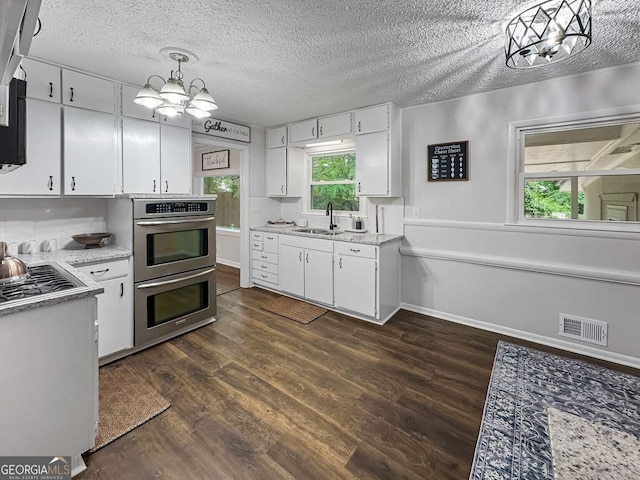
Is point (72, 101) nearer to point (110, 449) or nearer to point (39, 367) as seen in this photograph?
point (39, 367)

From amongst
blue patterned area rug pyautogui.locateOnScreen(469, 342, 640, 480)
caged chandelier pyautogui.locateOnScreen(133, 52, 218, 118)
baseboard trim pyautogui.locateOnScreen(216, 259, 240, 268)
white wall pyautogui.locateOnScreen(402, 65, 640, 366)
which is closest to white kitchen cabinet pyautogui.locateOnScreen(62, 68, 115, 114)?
caged chandelier pyautogui.locateOnScreen(133, 52, 218, 118)

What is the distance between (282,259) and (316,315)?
1.00m

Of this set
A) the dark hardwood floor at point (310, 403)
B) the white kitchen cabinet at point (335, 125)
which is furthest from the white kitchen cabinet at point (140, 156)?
the white kitchen cabinet at point (335, 125)

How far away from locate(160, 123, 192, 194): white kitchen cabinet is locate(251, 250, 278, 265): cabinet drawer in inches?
57.1

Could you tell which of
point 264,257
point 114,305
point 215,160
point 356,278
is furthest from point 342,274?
point 215,160

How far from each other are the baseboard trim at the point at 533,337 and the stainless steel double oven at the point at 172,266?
238cm

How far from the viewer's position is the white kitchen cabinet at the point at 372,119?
11.7 feet

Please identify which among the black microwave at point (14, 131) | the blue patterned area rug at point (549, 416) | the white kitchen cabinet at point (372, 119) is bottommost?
the blue patterned area rug at point (549, 416)

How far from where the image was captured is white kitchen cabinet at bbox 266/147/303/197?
15.1 ft

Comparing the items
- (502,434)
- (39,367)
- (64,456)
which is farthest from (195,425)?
(502,434)

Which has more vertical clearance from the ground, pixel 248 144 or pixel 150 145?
pixel 248 144

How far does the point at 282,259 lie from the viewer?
14.0ft

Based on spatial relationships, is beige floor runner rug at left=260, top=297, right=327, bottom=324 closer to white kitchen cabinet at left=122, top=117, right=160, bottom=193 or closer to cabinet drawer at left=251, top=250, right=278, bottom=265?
cabinet drawer at left=251, top=250, right=278, bottom=265

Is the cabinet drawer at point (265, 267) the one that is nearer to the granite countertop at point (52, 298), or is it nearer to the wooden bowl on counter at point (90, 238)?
the wooden bowl on counter at point (90, 238)
